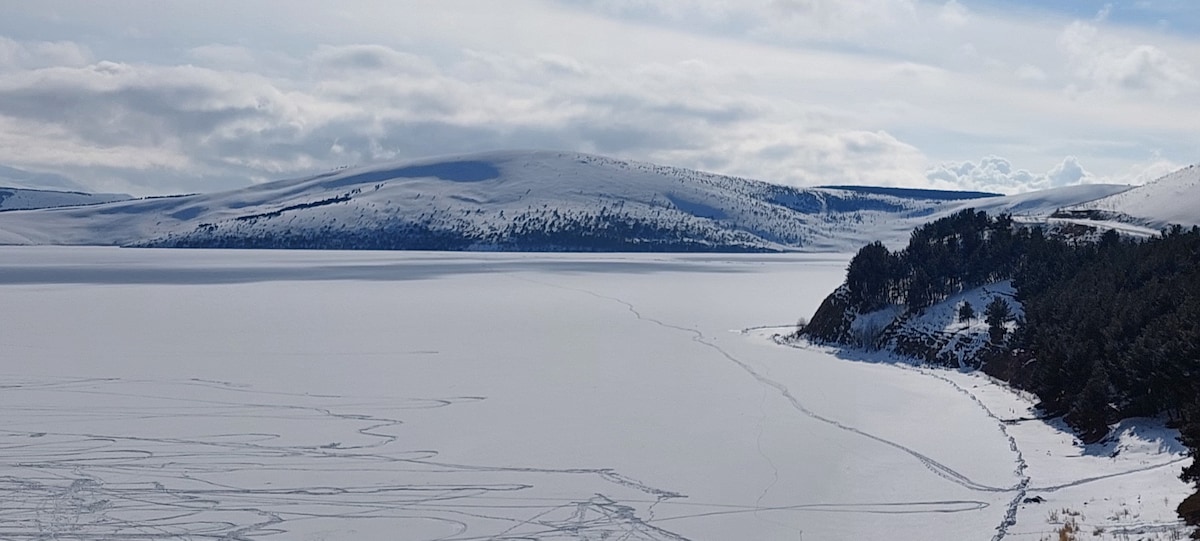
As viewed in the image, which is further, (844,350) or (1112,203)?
(1112,203)

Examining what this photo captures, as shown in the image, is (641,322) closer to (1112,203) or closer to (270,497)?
(270,497)

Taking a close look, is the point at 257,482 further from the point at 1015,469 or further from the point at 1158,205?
the point at 1158,205

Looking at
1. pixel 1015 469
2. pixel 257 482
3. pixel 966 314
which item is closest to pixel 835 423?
pixel 1015 469

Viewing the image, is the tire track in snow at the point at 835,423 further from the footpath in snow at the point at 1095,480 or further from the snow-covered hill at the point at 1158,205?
the snow-covered hill at the point at 1158,205

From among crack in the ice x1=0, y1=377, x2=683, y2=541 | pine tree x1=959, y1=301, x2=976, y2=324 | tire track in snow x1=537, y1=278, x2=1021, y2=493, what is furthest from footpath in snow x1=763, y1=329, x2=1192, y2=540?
pine tree x1=959, y1=301, x2=976, y2=324

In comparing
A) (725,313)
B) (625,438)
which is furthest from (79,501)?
(725,313)

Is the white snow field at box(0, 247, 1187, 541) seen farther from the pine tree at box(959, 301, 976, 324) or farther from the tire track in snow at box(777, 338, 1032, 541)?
the pine tree at box(959, 301, 976, 324)
